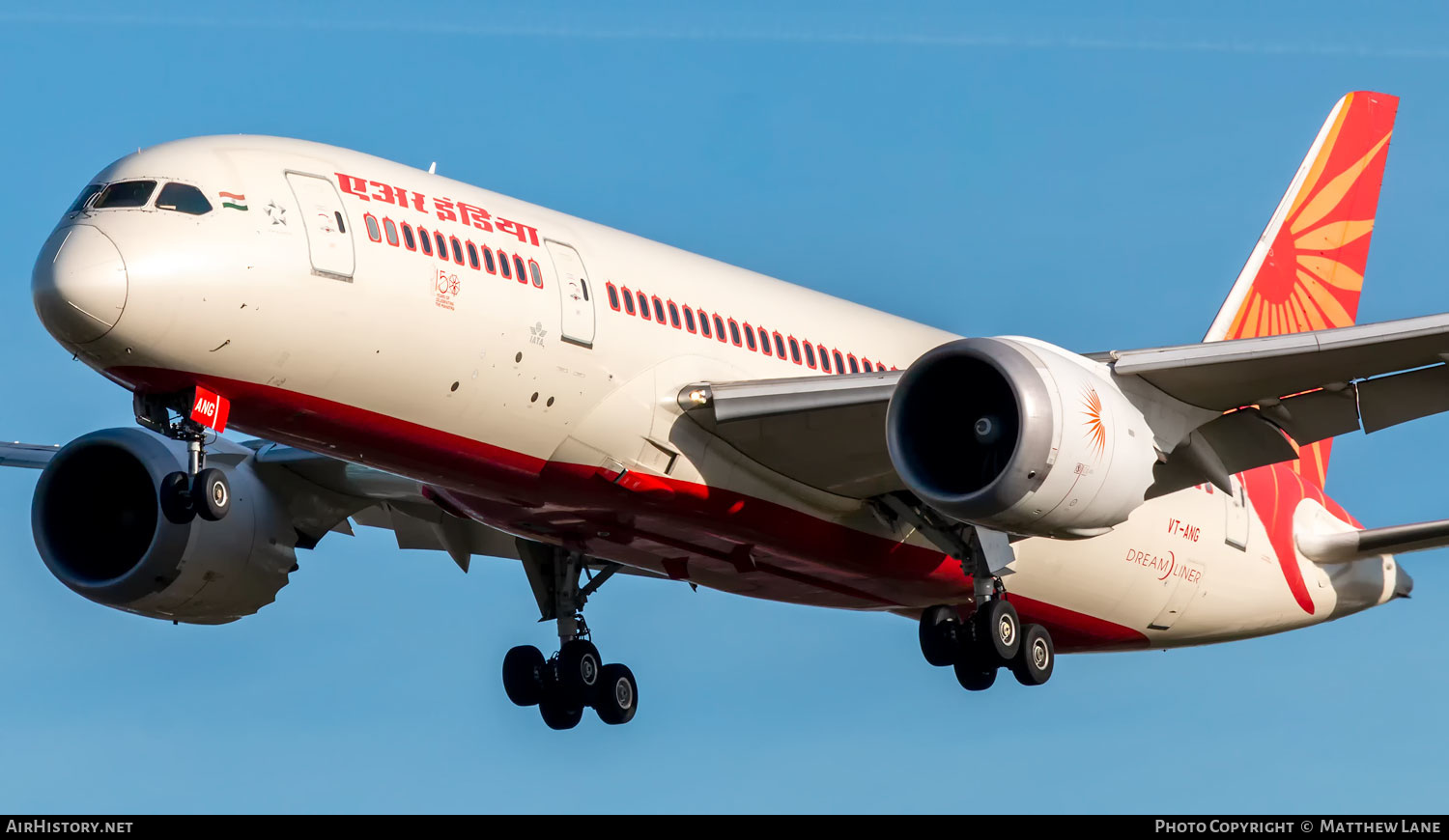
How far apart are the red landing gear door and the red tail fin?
18.9 meters

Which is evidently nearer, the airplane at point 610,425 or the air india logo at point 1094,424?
the airplane at point 610,425

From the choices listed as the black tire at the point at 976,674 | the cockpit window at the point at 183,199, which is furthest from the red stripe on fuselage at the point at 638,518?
the cockpit window at the point at 183,199

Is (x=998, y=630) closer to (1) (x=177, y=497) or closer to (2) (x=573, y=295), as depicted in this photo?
(2) (x=573, y=295)

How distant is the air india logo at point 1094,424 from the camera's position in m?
24.0

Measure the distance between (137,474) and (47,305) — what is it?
34.4 ft

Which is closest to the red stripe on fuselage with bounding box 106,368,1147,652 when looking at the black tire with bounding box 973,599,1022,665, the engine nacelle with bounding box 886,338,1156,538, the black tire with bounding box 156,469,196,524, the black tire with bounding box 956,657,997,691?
the black tire with bounding box 156,469,196,524

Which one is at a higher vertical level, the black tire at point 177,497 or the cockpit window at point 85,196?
the cockpit window at point 85,196

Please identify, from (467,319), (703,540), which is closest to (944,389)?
(703,540)

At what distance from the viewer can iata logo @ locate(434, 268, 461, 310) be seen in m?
22.9

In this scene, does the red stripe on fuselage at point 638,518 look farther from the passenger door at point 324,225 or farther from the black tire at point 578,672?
the black tire at point 578,672

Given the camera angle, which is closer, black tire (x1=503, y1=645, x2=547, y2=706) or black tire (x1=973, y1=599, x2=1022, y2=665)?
black tire (x1=973, y1=599, x2=1022, y2=665)

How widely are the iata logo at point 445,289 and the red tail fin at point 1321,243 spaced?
16439 mm

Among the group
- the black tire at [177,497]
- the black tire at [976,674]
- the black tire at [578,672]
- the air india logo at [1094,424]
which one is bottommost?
the black tire at [976,674]

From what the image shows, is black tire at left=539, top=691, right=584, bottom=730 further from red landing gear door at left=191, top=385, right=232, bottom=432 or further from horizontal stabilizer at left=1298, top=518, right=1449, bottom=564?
horizontal stabilizer at left=1298, top=518, right=1449, bottom=564
